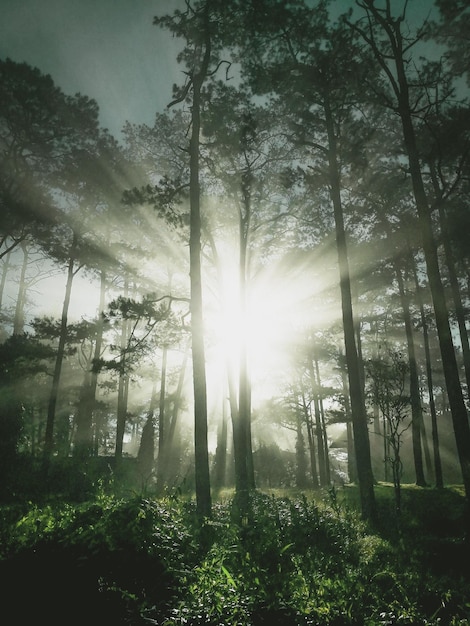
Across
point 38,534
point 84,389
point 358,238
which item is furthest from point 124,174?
point 38,534

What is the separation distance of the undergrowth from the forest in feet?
0.09

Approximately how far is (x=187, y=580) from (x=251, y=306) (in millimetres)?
15083

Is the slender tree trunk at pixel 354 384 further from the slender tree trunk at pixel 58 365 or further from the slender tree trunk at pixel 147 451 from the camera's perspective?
the slender tree trunk at pixel 147 451

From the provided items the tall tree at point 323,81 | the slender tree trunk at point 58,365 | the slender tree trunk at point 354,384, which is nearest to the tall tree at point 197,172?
the tall tree at point 323,81

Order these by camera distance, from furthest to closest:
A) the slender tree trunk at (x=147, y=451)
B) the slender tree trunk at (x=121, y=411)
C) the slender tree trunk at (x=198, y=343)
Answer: the slender tree trunk at (x=147, y=451), the slender tree trunk at (x=121, y=411), the slender tree trunk at (x=198, y=343)

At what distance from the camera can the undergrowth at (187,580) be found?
10.8 ft

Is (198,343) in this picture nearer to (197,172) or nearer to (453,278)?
(197,172)

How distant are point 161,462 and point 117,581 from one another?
1966cm

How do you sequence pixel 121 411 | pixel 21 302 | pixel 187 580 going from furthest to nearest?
1. pixel 21 302
2. pixel 121 411
3. pixel 187 580

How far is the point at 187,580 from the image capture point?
3.81m

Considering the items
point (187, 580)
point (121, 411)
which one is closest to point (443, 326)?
point (187, 580)

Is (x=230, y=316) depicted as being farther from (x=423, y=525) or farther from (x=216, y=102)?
(x=423, y=525)

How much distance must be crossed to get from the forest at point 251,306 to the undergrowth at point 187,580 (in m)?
0.03

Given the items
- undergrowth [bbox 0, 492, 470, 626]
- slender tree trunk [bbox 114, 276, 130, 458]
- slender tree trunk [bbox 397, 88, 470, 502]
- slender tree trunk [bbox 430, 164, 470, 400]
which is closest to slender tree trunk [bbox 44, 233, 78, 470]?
slender tree trunk [bbox 114, 276, 130, 458]
